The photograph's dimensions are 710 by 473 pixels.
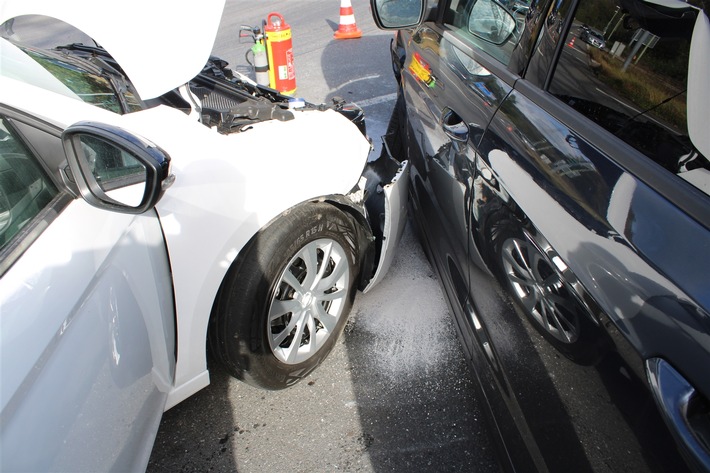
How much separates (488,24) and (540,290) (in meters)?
1.36

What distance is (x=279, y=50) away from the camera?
4.75m

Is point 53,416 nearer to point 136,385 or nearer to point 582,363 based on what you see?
point 136,385

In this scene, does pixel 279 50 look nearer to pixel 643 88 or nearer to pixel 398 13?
pixel 398 13

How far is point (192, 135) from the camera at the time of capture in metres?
1.72

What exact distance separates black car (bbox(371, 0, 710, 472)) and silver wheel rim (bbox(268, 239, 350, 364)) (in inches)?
21.8

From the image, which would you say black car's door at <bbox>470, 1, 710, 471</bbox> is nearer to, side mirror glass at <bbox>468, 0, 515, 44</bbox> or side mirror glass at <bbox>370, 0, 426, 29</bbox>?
side mirror glass at <bbox>468, 0, 515, 44</bbox>

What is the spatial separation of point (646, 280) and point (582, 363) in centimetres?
26

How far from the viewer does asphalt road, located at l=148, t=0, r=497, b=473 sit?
190 cm

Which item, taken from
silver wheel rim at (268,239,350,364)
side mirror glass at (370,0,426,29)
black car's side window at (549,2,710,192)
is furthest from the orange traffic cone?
black car's side window at (549,2,710,192)

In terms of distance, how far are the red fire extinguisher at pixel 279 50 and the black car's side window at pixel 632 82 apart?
3.79 meters

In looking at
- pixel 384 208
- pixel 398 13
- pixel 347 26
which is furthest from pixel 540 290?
pixel 347 26

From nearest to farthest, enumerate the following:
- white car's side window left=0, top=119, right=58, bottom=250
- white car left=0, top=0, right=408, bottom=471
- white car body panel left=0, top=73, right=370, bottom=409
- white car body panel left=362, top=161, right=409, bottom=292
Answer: white car left=0, top=0, right=408, bottom=471 → white car's side window left=0, top=119, right=58, bottom=250 → white car body panel left=0, top=73, right=370, bottom=409 → white car body panel left=362, top=161, right=409, bottom=292

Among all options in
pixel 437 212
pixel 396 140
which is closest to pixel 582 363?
pixel 437 212

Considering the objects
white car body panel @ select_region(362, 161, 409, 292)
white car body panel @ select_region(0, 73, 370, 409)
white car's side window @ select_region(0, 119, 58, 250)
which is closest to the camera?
white car's side window @ select_region(0, 119, 58, 250)
